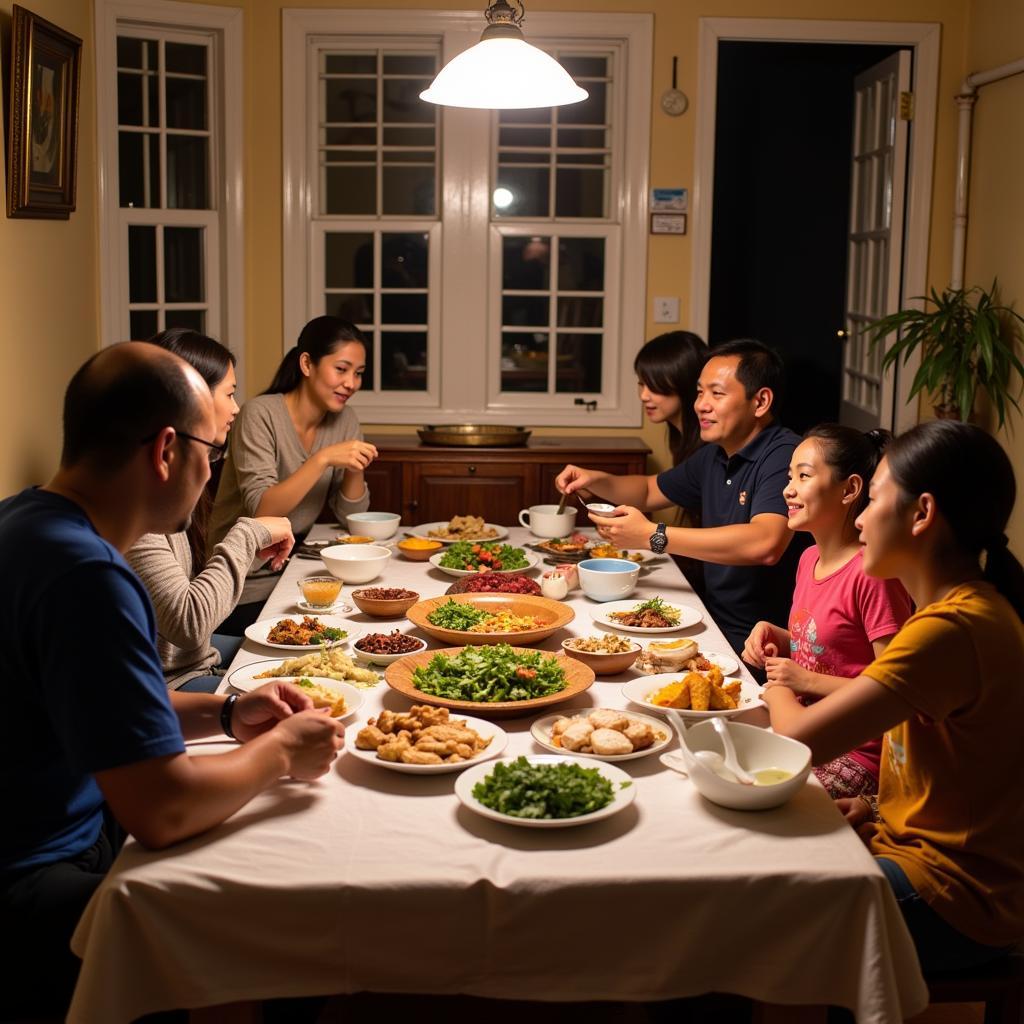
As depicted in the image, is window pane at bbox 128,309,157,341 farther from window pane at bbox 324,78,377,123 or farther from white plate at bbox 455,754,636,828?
white plate at bbox 455,754,636,828

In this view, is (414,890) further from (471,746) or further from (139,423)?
(139,423)

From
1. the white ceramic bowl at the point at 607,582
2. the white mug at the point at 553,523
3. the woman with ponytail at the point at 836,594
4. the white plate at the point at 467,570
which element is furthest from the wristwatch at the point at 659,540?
the woman with ponytail at the point at 836,594

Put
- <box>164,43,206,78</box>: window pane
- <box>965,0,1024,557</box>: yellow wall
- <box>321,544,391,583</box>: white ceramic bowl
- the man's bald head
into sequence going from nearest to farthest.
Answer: the man's bald head < <box>321,544,391,583</box>: white ceramic bowl < <box>965,0,1024,557</box>: yellow wall < <box>164,43,206,78</box>: window pane

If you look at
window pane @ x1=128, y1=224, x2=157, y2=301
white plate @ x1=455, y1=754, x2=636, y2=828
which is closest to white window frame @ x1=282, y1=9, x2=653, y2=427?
window pane @ x1=128, y1=224, x2=157, y2=301

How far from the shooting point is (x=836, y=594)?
7.48ft

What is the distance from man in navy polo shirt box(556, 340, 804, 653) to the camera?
298 cm

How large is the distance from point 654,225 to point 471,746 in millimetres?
3890

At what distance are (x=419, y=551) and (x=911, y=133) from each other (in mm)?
3284

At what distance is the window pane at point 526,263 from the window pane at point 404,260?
0.36 meters

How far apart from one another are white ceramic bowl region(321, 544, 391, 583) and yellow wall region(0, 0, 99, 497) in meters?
1.21

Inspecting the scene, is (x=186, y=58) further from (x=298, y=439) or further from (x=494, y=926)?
(x=494, y=926)

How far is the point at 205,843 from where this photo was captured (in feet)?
4.99

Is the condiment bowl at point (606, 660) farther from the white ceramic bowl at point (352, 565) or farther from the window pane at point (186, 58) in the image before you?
the window pane at point (186, 58)

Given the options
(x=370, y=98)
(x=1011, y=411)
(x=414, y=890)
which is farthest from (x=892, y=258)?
(x=414, y=890)
